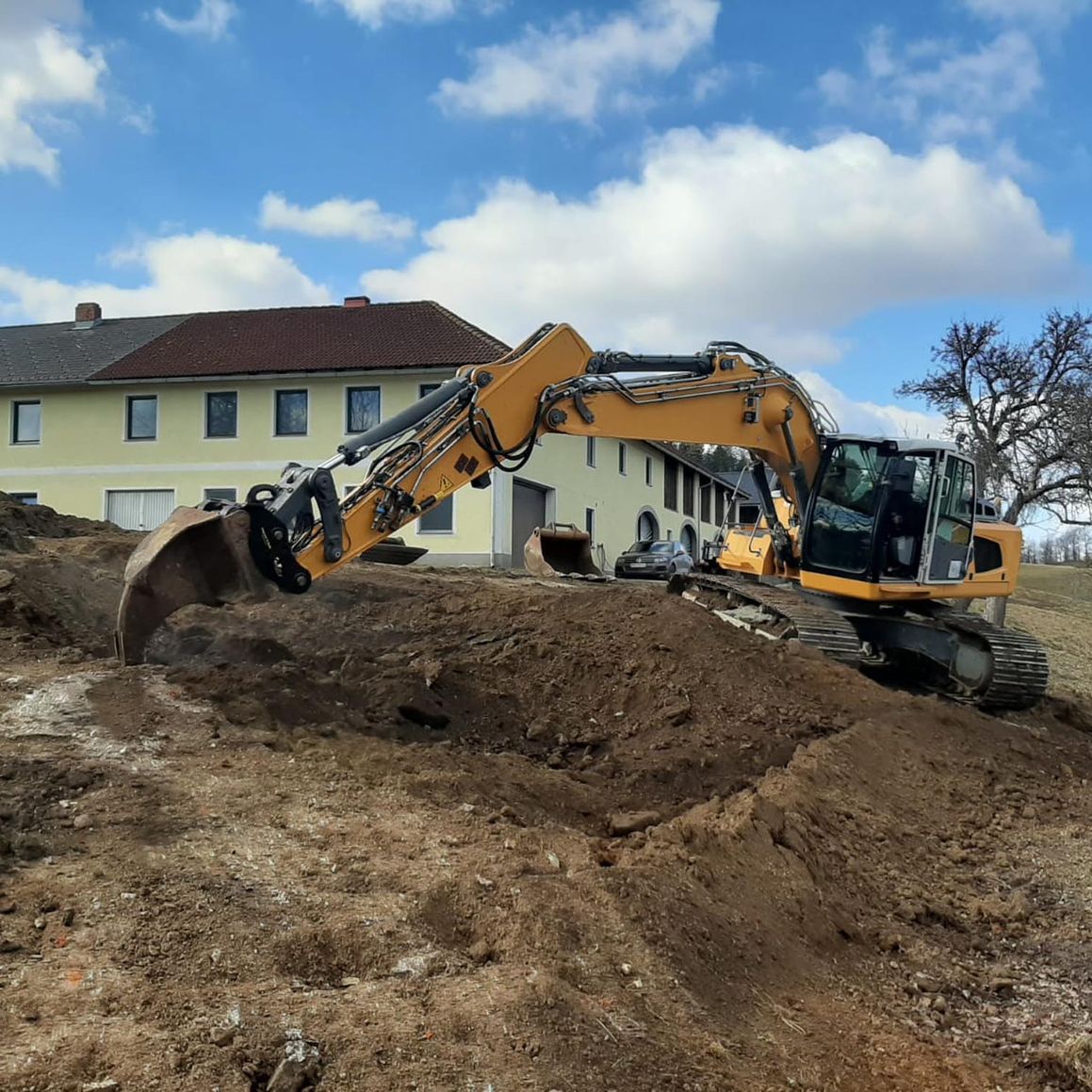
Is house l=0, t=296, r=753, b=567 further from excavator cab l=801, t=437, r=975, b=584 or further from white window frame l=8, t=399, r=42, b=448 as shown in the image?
excavator cab l=801, t=437, r=975, b=584

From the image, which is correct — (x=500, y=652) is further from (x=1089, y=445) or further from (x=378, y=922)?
(x=1089, y=445)

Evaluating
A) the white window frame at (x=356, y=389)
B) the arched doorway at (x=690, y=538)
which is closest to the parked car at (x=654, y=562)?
the white window frame at (x=356, y=389)

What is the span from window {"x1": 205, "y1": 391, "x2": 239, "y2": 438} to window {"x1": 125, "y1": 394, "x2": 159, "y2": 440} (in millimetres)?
1629

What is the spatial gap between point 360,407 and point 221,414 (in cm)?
404

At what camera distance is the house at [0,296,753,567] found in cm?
2547

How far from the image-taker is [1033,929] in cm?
518

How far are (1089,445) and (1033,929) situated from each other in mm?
15161

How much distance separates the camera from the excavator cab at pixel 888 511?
1012 cm

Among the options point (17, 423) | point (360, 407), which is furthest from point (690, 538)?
point (17, 423)

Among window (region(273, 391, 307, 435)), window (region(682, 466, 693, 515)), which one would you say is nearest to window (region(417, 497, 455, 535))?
window (region(273, 391, 307, 435))

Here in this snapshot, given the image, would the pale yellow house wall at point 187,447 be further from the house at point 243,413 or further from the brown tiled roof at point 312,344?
the brown tiled roof at point 312,344

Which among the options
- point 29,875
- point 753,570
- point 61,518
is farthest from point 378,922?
point 61,518

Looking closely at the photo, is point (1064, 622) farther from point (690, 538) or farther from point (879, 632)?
point (690, 538)

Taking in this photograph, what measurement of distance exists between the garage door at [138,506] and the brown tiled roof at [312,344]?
3.08m
